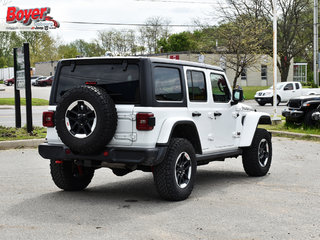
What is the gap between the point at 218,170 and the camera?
9.98m

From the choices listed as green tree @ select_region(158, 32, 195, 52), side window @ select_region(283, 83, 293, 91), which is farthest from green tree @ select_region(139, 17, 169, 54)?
side window @ select_region(283, 83, 293, 91)

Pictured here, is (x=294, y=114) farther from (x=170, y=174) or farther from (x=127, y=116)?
(x=127, y=116)

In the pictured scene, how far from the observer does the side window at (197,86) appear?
7.53m

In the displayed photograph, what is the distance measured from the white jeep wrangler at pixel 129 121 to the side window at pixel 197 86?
0.02 metres

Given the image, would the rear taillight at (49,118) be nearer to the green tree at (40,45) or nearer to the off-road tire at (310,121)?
the off-road tire at (310,121)

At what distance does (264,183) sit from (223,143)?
0.93 m

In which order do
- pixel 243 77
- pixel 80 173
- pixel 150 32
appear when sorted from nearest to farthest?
pixel 80 173 → pixel 243 77 → pixel 150 32

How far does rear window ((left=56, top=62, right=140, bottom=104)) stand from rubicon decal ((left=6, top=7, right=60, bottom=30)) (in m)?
45.3

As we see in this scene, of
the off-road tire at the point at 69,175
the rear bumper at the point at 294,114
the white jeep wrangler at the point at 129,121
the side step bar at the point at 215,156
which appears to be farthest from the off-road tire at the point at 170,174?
the rear bumper at the point at 294,114

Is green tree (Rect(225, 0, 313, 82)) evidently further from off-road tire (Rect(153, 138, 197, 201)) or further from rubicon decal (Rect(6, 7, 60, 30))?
off-road tire (Rect(153, 138, 197, 201))

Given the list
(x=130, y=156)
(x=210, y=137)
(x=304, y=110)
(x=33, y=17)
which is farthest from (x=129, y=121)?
(x=33, y=17)

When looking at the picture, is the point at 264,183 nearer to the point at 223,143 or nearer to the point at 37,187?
the point at 223,143

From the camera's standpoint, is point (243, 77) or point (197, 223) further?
point (243, 77)

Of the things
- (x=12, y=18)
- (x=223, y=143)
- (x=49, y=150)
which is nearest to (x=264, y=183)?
(x=223, y=143)
